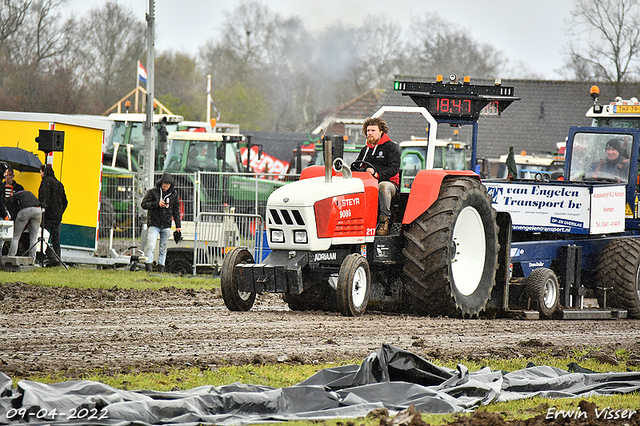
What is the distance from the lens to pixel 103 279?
565 inches

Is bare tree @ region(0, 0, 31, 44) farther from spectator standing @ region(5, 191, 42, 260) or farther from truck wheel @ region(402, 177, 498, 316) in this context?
truck wheel @ region(402, 177, 498, 316)

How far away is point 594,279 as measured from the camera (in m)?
12.4

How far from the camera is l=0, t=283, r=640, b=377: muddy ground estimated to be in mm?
6973

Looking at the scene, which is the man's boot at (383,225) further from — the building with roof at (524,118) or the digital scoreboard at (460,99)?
the building with roof at (524,118)

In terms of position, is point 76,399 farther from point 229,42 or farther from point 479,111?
point 229,42

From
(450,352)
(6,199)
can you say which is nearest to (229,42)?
(6,199)

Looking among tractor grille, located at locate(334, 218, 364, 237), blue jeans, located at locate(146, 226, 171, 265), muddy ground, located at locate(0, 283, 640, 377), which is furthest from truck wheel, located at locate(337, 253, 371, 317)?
blue jeans, located at locate(146, 226, 171, 265)

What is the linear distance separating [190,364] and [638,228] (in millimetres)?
8918

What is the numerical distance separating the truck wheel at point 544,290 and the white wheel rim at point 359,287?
102 inches

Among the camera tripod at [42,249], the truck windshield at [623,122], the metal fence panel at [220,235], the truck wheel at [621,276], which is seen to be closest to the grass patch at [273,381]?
the truck wheel at [621,276]

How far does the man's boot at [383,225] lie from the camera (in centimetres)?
1012

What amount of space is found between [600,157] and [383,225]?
5094 millimetres

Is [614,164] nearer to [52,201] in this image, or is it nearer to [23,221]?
[52,201]

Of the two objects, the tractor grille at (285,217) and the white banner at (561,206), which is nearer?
the tractor grille at (285,217)
